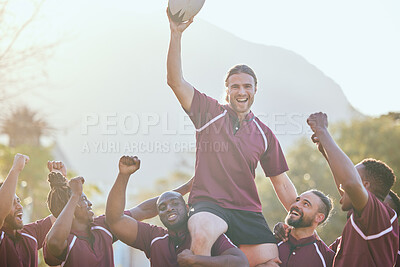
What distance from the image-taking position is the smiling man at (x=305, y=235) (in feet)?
18.9

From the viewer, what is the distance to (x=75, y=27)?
50.7 feet

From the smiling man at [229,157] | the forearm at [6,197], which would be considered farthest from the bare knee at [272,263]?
the forearm at [6,197]

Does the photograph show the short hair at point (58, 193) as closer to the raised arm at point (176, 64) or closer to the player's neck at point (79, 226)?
the player's neck at point (79, 226)

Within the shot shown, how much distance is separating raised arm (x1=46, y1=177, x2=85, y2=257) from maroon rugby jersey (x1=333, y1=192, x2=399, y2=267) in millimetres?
2491

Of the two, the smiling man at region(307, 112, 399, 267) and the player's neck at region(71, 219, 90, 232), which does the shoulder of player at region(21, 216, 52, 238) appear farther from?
the smiling man at region(307, 112, 399, 267)

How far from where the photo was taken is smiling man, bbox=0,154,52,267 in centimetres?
561

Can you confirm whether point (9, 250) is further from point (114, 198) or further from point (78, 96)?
point (78, 96)

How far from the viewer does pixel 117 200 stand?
5.75 meters

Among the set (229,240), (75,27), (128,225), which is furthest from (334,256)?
(75,27)

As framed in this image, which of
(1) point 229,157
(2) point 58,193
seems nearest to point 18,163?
(2) point 58,193

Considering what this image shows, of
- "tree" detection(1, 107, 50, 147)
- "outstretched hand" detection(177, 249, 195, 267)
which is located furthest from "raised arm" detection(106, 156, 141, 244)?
"tree" detection(1, 107, 50, 147)

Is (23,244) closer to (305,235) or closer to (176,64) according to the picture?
(176,64)

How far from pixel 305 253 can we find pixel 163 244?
139 cm

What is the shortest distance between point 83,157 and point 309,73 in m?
88.9
